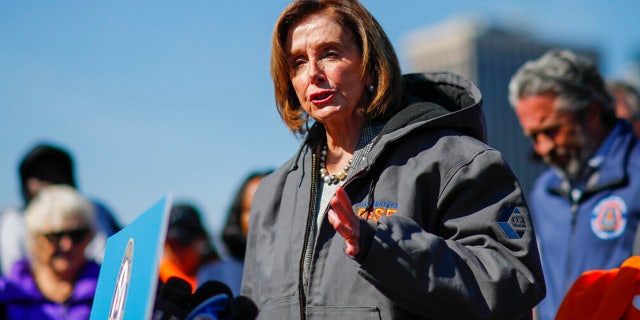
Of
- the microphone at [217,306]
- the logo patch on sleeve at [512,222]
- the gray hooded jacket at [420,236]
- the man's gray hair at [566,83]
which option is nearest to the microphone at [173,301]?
the microphone at [217,306]

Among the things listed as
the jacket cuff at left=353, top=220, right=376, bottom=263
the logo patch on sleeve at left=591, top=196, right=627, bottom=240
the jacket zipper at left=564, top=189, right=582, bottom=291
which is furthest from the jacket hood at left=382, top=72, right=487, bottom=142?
the jacket zipper at left=564, top=189, right=582, bottom=291

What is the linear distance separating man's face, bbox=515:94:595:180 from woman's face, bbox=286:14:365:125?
7.02 ft

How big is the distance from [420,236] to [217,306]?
1.11m

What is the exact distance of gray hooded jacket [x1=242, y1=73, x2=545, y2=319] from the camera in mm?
2459

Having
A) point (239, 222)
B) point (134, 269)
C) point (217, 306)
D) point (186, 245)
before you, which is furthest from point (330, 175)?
point (186, 245)

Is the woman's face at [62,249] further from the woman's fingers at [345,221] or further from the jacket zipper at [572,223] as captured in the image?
the woman's fingers at [345,221]

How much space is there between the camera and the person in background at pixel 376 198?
2.47m

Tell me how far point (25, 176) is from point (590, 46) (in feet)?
468

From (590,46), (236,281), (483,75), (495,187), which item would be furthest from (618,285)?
(590,46)

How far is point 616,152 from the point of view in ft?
15.6

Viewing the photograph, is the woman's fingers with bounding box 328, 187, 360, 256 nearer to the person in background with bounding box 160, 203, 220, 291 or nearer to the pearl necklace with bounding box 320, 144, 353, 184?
the pearl necklace with bounding box 320, 144, 353, 184

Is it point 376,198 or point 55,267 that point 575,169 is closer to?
point 376,198

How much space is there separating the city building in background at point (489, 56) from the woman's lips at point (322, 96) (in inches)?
4812

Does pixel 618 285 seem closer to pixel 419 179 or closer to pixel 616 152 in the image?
pixel 419 179
